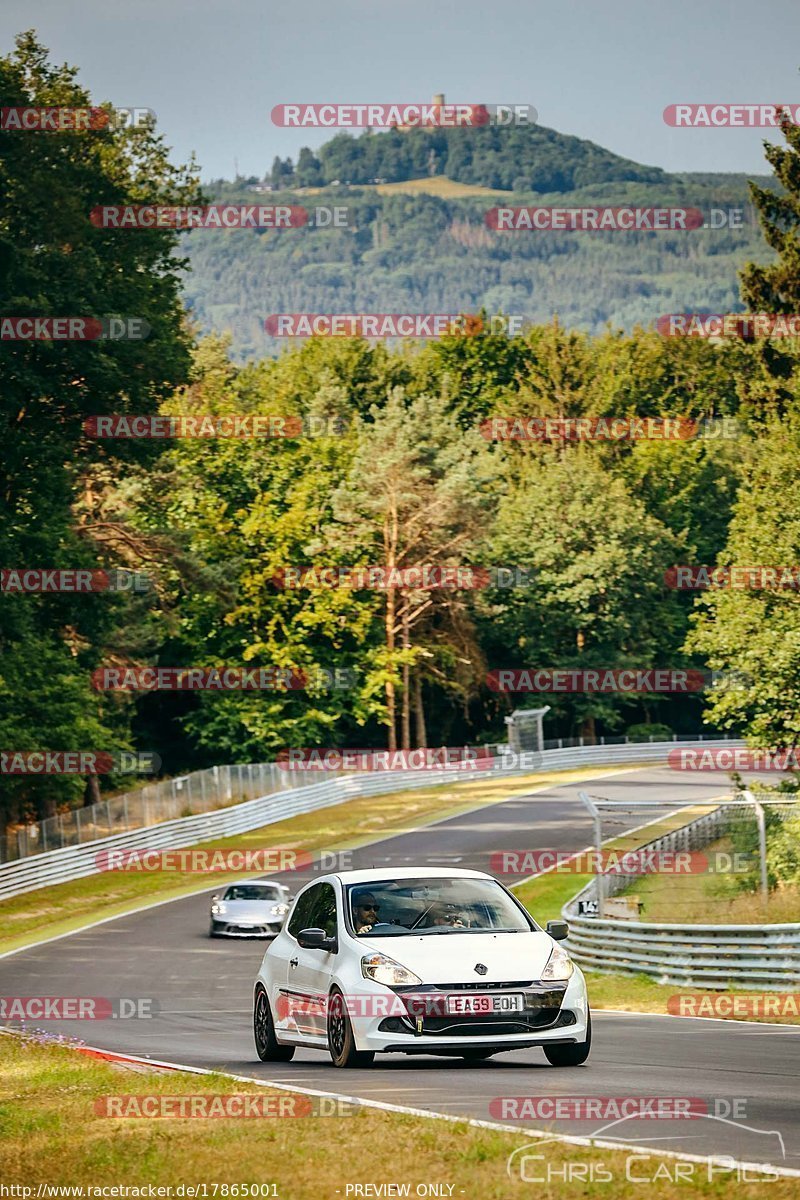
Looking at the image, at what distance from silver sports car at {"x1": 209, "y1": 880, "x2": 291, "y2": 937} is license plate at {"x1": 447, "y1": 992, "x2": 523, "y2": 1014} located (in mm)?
23353

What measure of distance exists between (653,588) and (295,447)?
930 inches

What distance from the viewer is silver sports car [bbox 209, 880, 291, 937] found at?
3559 cm

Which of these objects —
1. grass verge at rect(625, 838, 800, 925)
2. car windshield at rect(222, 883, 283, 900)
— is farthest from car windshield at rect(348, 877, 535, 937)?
car windshield at rect(222, 883, 283, 900)

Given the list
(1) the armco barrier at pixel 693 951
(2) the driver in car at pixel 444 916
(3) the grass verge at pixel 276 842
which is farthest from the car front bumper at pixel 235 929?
(2) the driver in car at pixel 444 916

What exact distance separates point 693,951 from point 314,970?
1169 centimetres

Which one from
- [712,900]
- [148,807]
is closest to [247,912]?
[712,900]

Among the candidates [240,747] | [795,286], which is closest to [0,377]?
[795,286]

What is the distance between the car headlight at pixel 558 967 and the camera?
40.8ft

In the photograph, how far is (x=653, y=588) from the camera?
88625 millimetres

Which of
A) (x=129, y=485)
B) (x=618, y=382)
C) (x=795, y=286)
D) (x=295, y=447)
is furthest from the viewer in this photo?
(x=618, y=382)

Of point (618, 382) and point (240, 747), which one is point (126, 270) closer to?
point (240, 747)

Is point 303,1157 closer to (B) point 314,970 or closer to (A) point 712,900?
(B) point 314,970

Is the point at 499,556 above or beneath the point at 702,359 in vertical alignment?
beneath

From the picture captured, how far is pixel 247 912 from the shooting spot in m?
35.8
